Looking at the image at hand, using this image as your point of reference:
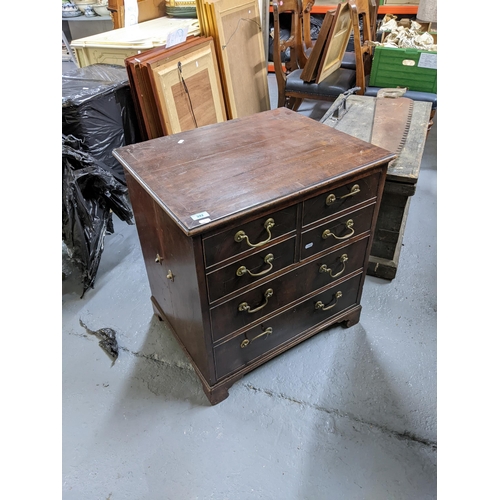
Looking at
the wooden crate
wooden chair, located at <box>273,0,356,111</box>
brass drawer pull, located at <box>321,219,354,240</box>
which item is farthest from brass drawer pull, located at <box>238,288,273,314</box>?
wooden chair, located at <box>273,0,356,111</box>

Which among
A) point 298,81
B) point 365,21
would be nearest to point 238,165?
point 298,81

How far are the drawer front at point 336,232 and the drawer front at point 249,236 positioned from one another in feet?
→ 0.34

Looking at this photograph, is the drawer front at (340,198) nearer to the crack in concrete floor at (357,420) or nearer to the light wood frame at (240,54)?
the crack in concrete floor at (357,420)

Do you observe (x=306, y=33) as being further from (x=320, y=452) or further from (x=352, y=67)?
(x=320, y=452)

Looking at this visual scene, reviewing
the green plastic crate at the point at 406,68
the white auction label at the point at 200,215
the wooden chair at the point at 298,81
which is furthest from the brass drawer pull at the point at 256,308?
the green plastic crate at the point at 406,68

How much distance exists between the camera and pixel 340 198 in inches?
44.9

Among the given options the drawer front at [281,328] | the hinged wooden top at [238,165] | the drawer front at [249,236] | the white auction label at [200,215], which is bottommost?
the drawer front at [281,328]

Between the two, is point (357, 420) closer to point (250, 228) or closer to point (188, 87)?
point (250, 228)

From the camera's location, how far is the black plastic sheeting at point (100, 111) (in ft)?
6.04

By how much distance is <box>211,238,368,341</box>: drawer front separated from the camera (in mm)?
1142

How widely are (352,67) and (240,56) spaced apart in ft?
3.68

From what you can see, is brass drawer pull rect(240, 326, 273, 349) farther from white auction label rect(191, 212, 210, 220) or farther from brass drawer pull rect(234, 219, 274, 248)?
white auction label rect(191, 212, 210, 220)

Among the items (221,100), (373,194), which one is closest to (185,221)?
(373,194)

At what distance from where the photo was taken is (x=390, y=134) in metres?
1.86
